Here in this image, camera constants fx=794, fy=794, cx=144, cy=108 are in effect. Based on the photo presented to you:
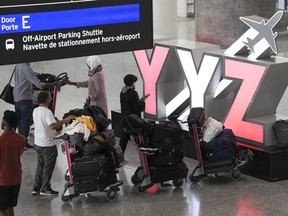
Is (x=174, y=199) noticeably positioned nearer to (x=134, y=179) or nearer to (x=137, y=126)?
(x=134, y=179)

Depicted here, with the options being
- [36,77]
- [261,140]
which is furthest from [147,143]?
[36,77]

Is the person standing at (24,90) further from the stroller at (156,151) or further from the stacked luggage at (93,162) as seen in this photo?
the stroller at (156,151)

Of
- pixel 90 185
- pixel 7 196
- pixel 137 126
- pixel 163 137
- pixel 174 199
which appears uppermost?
pixel 137 126

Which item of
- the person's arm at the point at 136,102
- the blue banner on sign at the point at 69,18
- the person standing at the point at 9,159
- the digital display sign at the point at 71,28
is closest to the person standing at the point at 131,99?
the person's arm at the point at 136,102

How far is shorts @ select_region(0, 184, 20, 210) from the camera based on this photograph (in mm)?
7906

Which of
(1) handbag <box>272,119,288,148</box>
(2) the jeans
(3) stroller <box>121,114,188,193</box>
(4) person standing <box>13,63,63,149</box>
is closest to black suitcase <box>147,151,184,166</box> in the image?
(3) stroller <box>121,114,188,193</box>

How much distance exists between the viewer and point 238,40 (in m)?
10.9

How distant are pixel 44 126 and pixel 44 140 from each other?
18cm

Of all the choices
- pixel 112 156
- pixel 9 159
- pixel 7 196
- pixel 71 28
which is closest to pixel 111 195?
pixel 112 156

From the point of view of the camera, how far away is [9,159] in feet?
25.9

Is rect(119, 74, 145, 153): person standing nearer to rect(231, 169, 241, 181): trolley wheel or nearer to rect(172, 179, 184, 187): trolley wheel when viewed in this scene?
rect(172, 179, 184, 187): trolley wheel

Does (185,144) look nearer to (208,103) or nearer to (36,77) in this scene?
(208,103)

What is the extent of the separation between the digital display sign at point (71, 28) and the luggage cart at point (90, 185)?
2.43 metres

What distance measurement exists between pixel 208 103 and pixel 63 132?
267 centimetres
